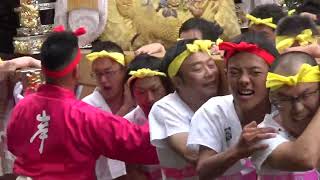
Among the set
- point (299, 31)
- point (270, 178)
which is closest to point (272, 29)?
point (299, 31)

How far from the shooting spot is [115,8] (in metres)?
4.52

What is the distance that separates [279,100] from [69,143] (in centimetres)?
112

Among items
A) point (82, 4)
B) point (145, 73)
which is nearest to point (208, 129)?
point (145, 73)

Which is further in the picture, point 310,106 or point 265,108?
point 265,108

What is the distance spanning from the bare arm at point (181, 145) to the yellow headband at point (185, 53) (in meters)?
0.25

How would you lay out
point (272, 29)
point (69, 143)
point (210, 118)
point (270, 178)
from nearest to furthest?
point (270, 178)
point (210, 118)
point (69, 143)
point (272, 29)

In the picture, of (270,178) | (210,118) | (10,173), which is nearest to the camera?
(270,178)

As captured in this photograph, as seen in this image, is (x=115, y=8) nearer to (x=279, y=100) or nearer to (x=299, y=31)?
(x=299, y=31)

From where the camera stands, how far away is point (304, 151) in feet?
7.31

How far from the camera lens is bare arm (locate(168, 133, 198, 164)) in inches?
108

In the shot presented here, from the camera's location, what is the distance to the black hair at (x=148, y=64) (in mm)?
3271

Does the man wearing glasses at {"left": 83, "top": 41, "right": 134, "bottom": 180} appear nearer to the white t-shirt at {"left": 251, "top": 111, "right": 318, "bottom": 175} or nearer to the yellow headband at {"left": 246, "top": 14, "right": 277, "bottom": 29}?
the yellow headband at {"left": 246, "top": 14, "right": 277, "bottom": 29}

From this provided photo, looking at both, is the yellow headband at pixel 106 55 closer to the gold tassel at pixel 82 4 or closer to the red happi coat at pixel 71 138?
the red happi coat at pixel 71 138

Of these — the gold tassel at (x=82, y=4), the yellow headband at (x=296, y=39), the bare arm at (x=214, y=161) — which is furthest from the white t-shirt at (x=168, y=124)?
the gold tassel at (x=82, y=4)
